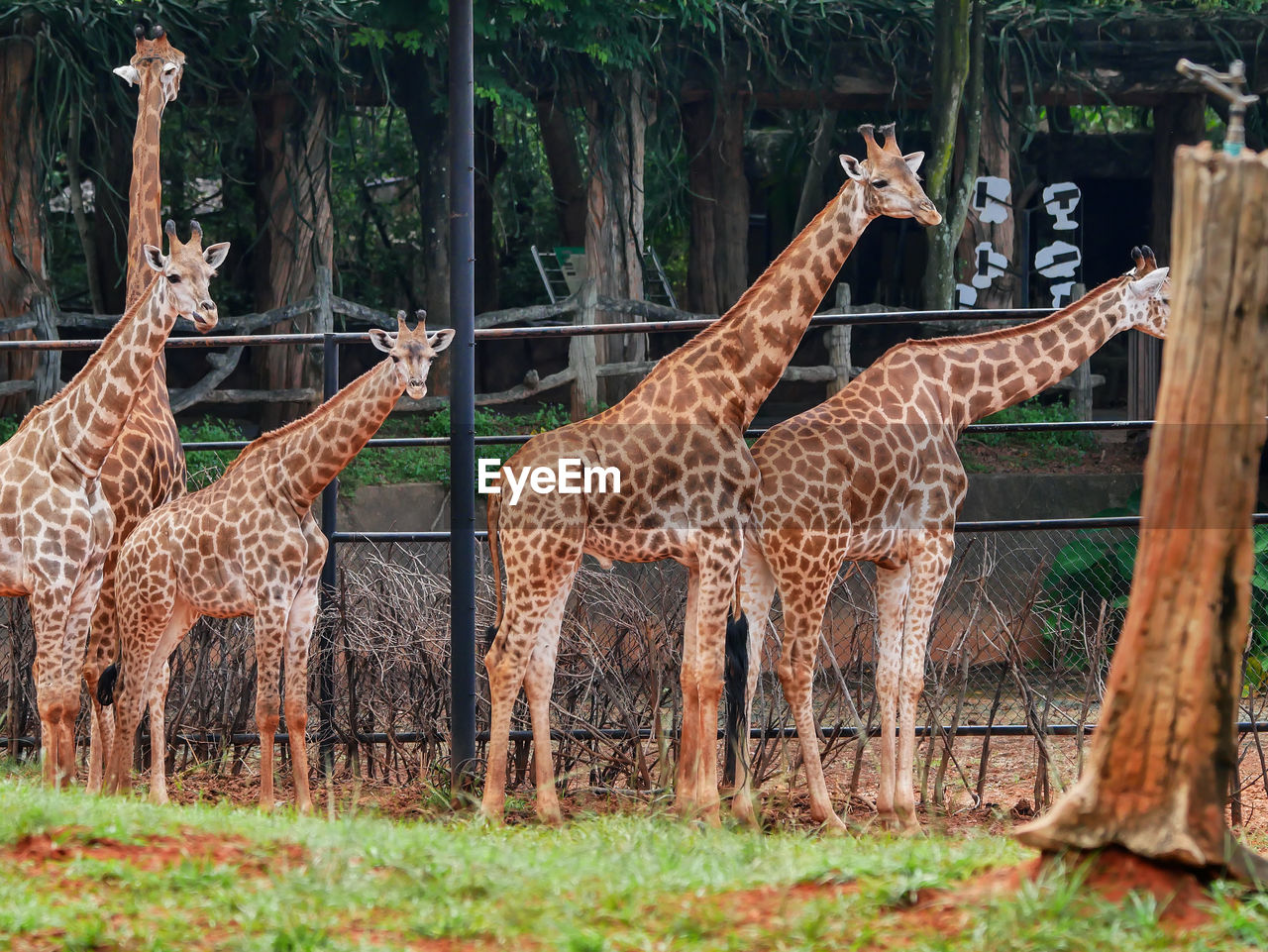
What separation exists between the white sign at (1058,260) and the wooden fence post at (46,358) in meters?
8.41

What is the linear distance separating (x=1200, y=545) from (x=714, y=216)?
10616 mm

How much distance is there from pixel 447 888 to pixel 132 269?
4.17 meters

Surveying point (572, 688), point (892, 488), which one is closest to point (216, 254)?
point (572, 688)

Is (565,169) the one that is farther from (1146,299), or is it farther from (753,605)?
(753,605)

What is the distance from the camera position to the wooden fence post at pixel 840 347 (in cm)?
1172

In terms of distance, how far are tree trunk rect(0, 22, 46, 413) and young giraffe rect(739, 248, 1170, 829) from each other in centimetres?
775

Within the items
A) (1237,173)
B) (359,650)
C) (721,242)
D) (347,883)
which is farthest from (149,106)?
(721,242)

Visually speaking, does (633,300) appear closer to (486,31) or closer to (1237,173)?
(486,31)

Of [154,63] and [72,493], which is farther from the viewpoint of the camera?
[154,63]

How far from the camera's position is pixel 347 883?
3.56 m

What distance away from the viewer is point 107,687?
6082 millimetres

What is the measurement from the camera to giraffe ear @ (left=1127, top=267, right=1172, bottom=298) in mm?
5914

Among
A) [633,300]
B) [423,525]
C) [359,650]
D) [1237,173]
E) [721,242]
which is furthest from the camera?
[721,242]

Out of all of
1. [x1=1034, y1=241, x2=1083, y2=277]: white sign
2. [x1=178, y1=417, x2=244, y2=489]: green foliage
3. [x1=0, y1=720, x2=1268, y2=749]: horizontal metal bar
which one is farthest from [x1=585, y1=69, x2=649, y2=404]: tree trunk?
[x1=0, y1=720, x2=1268, y2=749]: horizontal metal bar
